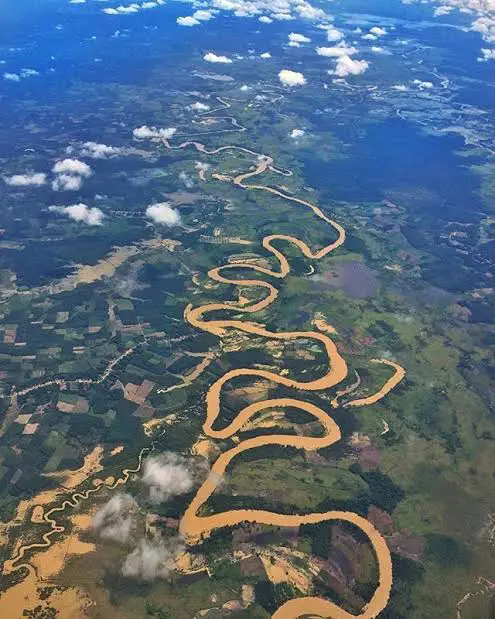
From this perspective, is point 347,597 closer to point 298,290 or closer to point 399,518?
point 399,518

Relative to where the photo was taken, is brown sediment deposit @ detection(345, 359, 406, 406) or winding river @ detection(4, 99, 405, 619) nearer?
winding river @ detection(4, 99, 405, 619)

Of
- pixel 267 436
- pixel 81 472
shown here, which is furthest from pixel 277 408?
pixel 81 472

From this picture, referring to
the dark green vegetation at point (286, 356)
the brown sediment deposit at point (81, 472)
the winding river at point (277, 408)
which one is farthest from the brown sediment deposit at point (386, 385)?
the brown sediment deposit at point (81, 472)

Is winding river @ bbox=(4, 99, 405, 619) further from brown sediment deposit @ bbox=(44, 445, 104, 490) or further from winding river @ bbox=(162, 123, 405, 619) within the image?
brown sediment deposit @ bbox=(44, 445, 104, 490)

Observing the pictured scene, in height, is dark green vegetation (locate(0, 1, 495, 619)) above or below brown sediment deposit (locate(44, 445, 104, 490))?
below

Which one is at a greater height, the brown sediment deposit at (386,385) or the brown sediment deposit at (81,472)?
the brown sediment deposit at (81,472)

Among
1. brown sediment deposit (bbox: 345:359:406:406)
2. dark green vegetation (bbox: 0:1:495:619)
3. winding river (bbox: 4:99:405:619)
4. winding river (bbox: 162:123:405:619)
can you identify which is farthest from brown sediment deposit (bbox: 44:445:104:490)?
brown sediment deposit (bbox: 345:359:406:406)

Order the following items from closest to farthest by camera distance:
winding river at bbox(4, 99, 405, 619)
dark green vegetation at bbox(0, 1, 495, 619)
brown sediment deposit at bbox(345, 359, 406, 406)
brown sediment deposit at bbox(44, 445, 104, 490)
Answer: winding river at bbox(4, 99, 405, 619), dark green vegetation at bbox(0, 1, 495, 619), brown sediment deposit at bbox(44, 445, 104, 490), brown sediment deposit at bbox(345, 359, 406, 406)

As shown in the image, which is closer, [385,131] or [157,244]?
[157,244]

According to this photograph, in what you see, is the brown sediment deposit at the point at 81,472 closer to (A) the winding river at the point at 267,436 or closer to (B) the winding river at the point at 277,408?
(A) the winding river at the point at 267,436

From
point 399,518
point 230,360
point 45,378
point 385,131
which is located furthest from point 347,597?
point 385,131

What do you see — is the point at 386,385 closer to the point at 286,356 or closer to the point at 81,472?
the point at 286,356
